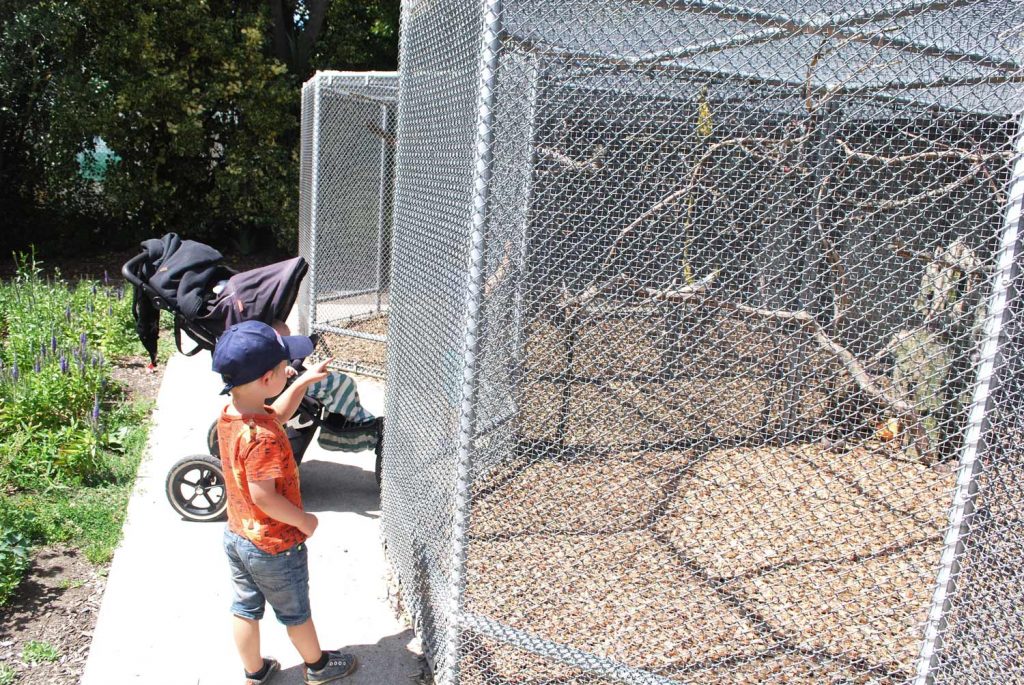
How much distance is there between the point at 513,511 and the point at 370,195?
197 inches

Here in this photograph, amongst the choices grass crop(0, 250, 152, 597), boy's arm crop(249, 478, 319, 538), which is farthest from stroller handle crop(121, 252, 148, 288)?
boy's arm crop(249, 478, 319, 538)

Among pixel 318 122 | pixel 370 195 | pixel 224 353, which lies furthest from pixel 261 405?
pixel 370 195

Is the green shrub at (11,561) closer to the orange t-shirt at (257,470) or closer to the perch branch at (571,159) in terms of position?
the orange t-shirt at (257,470)

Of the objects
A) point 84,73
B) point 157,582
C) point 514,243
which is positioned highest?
point 84,73

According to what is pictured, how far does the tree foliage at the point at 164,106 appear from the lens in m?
11.2

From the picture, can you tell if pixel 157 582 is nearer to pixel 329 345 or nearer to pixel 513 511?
pixel 513 511

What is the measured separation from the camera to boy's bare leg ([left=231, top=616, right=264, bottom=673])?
2920 mm

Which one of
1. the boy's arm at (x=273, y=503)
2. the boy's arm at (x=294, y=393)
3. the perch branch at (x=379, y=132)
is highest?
the perch branch at (x=379, y=132)

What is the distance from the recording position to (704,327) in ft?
19.8

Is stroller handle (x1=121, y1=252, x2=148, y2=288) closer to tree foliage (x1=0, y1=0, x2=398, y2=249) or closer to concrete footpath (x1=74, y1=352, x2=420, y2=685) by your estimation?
concrete footpath (x1=74, y1=352, x2=420, y2=685)

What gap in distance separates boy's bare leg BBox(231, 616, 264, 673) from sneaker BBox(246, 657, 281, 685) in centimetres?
5

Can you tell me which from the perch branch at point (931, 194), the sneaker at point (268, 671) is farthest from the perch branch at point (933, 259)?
the sneaker at point (268, 671)

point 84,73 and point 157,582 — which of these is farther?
point 84,73

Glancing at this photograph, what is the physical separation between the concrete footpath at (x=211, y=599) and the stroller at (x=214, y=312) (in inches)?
9.2
